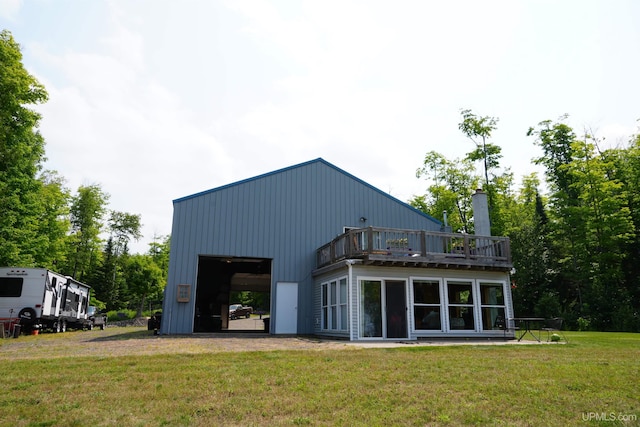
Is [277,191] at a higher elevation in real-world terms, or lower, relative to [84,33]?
lower

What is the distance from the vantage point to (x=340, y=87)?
425 inches

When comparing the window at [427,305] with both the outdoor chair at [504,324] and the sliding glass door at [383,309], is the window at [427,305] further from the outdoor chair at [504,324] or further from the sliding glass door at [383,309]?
the outdoor chair at [504,324]

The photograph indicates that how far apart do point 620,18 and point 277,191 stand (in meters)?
12.3

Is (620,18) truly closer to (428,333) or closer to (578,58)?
(578,58)

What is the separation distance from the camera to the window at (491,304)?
47.0 feet

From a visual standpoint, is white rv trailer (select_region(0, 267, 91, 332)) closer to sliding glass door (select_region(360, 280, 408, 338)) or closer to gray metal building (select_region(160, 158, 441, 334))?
gray metal building (select_region(160, 158, 441, 334))

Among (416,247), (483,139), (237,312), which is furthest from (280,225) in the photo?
(237,312)

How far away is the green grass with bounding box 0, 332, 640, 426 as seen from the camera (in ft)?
14.7

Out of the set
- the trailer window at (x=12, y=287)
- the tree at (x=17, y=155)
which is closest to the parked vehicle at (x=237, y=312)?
the tree at (x=17, y=155)

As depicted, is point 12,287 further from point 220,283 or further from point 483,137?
A: point 483,137

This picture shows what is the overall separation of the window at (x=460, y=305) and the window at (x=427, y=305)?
0.49m

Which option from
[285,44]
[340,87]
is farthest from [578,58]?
[285,44]

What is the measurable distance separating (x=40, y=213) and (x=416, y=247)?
22769mm

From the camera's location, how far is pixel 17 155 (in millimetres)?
19453
